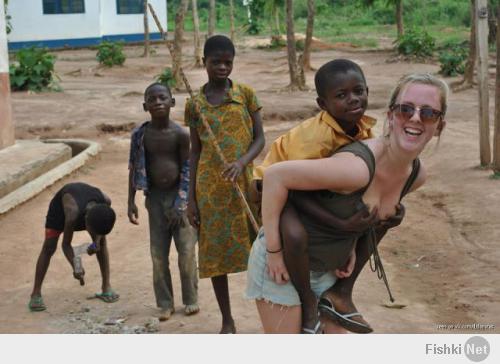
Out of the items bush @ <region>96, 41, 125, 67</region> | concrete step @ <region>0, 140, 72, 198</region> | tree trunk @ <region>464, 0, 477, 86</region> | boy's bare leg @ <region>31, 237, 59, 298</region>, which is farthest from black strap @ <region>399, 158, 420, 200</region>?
bush @ <region>96, 41, 125, 67</region>

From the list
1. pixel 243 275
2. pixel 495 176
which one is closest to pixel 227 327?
pixel 243 275

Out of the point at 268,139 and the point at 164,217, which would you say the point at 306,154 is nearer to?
the point at 164,217

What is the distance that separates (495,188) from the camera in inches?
310

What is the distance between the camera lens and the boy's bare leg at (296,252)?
2408 mm

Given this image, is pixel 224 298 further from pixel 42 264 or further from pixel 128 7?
pixel 128 7

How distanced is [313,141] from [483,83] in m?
6.92

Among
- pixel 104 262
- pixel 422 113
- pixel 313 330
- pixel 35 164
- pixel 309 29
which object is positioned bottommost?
pixel 104 262

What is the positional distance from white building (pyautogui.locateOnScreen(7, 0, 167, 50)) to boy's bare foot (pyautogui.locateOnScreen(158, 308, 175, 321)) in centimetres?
2697

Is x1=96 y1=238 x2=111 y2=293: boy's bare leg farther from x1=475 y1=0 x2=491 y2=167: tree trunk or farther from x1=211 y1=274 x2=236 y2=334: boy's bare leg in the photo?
x1=475 y1=0 x2=491 y2=167: tree trunk

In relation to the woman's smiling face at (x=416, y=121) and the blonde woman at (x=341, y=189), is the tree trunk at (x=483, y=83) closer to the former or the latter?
the blonde woman at (x=341, y=189)

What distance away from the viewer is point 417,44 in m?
23.0

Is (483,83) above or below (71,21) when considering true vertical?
below

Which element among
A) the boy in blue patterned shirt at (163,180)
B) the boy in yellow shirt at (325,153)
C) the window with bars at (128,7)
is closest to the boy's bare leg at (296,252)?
the boy in yellow shirt at (325,153)

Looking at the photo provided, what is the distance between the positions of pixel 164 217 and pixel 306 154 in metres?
2.37
